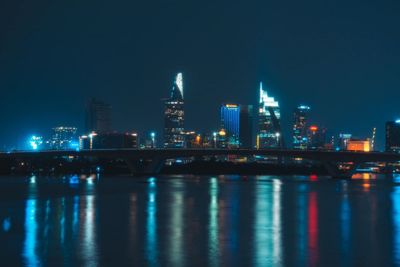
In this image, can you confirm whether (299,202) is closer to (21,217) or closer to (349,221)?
(349,221)

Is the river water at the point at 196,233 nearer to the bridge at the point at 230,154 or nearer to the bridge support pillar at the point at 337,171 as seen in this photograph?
the bridge at the point at 230,154

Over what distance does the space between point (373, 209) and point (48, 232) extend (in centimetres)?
3017

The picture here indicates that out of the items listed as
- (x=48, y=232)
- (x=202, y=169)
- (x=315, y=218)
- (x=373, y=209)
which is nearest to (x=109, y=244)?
(x=48, y=232)

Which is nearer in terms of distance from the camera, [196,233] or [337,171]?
[196,233]

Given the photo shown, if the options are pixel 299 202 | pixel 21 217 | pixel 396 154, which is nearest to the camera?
pixel 21 217

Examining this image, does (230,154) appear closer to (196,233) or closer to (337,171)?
(337,171)

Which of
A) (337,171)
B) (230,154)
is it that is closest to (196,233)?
(230,154)

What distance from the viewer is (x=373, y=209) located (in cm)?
5778

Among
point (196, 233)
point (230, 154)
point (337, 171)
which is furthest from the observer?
point (337, 171)

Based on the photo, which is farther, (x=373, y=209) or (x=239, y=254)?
(x=373, y=209)

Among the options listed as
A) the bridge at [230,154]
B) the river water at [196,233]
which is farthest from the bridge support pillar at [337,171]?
the river water at [196,233]

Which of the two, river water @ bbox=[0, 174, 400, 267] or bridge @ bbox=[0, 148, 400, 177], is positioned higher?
bridge @ bbox=[0, 148, 400, 177]

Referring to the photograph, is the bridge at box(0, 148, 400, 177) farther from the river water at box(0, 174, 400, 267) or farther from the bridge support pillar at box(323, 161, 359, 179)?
the river water at box(0, 174, 400, 267)

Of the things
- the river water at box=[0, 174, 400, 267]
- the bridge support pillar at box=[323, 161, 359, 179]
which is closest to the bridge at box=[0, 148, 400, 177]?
the bridge support pillar at box=[323, 161, 359, 179]
